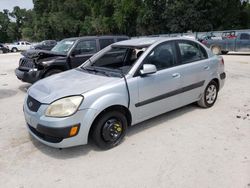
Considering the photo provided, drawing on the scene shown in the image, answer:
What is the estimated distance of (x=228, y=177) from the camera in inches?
120

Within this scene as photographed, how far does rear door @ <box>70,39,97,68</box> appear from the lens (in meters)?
7.77

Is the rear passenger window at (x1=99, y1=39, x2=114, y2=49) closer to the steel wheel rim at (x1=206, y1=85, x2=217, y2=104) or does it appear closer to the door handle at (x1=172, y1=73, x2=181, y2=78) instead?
the steel wheel rim at (x1=206, y1=85, x2=217, y2=104)

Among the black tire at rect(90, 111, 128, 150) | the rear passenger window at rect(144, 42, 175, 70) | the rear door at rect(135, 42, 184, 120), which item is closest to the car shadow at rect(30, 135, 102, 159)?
the black tire at rect(90, 111, 128, 150)

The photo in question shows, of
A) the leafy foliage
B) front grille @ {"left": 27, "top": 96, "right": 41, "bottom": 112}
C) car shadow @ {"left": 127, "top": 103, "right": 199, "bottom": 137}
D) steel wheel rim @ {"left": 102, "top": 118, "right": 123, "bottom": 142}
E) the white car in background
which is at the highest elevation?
the leafy foliage

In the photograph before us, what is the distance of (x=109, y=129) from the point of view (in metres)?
3.73

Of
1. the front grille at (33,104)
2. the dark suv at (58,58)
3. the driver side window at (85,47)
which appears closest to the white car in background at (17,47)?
the dark suv at (58,58)

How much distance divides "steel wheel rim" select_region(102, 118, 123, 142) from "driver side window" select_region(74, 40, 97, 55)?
4605mm

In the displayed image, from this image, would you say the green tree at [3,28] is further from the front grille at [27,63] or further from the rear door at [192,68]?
the rear door at [192,68]

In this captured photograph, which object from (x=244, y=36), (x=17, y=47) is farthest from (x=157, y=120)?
(x=17, y=47)

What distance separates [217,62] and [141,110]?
2375 millimetres

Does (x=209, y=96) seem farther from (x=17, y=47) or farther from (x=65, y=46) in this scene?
(x=17, y=47)

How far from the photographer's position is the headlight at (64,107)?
3396mm

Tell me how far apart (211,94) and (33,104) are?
143 inches

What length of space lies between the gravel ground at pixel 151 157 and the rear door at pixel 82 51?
124 inches
